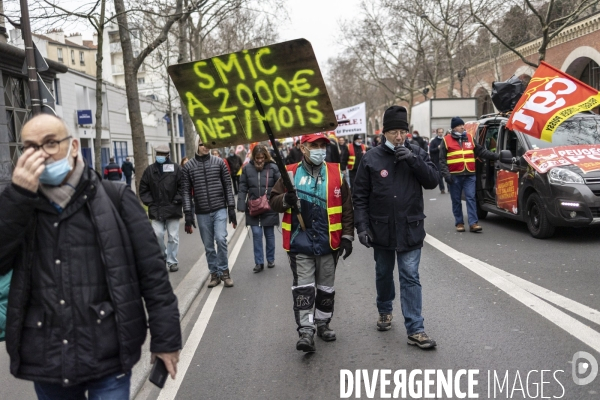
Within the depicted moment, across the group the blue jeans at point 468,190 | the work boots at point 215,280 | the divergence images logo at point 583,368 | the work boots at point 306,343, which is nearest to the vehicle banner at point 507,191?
the blue jeans at point 468,190

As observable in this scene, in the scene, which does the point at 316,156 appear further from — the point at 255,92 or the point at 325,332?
the point at 325,332

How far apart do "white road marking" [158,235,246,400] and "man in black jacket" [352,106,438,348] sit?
5.85 ft

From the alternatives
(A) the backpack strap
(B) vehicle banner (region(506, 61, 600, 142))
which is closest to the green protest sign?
(A) the backpack strap

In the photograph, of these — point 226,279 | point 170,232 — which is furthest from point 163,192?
point 226,279

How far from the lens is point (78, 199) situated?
2.68m

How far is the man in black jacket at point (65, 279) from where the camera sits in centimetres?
262

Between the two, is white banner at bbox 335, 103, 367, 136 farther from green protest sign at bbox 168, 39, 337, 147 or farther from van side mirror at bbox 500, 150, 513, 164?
green protest sign at bbox 168, 39, 337, 147

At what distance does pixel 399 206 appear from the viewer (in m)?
5.23

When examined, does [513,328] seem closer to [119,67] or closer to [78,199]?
[78,199]

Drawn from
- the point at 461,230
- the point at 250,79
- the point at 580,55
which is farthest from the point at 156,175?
the point at 580,55

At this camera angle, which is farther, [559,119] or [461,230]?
[461,230]

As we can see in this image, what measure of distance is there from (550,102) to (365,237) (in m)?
4.90

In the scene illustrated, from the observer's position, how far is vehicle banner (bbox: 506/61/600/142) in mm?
8719

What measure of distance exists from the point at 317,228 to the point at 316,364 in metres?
1.09
